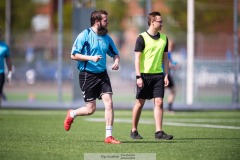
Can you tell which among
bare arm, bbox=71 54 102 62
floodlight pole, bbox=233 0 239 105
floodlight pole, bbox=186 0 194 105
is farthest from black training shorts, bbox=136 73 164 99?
floodlight pole, bbox=233 0 239 105

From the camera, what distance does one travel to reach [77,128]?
16.0 m

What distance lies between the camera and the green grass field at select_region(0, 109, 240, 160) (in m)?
10.6

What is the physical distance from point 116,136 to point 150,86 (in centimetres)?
130

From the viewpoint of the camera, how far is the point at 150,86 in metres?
13.3

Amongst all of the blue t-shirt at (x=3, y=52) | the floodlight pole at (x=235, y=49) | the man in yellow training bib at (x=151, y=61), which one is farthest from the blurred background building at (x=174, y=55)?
the man in yellow training bib at (x=151, y=61)

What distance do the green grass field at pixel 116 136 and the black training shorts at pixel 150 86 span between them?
0.80 m

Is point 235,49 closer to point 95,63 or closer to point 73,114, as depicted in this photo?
point 73,114

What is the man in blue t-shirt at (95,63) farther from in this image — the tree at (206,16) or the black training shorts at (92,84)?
the tree at (206,16)

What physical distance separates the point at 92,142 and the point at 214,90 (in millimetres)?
17760

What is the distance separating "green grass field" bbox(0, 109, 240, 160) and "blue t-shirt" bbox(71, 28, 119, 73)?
1.27 meters

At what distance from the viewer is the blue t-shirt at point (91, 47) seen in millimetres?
12203

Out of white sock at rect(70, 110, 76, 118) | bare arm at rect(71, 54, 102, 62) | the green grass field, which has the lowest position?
the green grass field

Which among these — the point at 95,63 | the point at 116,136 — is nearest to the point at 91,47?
the point at 95,63

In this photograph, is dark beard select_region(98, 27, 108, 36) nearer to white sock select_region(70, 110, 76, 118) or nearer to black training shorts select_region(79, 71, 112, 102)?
black training shorts select_region(79, 71, 112, 102)
